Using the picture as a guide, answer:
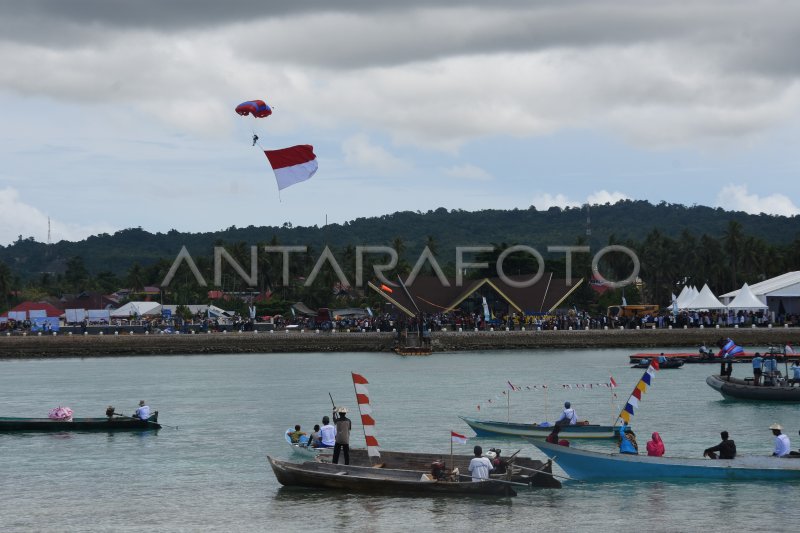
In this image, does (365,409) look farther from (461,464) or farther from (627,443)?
(627,443)

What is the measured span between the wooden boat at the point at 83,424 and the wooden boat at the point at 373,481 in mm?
15295

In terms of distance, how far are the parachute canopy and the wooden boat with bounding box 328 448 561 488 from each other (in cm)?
2304

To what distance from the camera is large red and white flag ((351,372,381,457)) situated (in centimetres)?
2875

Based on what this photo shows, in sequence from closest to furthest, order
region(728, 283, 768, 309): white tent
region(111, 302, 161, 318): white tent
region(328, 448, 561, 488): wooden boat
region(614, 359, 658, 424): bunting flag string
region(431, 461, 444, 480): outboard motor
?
region(431, 461, 444, 480): outboard motor → region(328, 448, 561, 488): wooden boat → region(614, 359, 658, 424): bunting flag string → region(728, 283, 768, 309): white tent → region(111, 302, 161, 318): white tent

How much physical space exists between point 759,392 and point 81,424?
29794 mm

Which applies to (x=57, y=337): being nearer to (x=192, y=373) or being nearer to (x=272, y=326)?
(x=272, y=326)

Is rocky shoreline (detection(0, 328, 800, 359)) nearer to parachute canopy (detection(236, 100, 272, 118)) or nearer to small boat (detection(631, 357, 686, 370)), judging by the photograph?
small boat (detection(631, 357, 686, 370))

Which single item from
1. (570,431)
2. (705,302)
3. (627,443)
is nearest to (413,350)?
(705,302)

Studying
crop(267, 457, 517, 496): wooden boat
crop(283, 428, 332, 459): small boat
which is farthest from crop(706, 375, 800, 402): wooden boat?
crop(267, 457, 517, 496): wooden boat

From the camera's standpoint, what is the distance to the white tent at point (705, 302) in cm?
9500

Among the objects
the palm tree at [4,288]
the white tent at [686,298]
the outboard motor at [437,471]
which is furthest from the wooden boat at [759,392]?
the palm tree at [4,288]

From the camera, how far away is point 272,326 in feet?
362

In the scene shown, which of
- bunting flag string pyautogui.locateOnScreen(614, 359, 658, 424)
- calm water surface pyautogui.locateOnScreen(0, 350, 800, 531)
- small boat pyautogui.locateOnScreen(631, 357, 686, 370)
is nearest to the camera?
calm water surface pyautogui.locateOnScreen(0, 350, 800, 531)

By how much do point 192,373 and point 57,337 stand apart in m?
29.1
